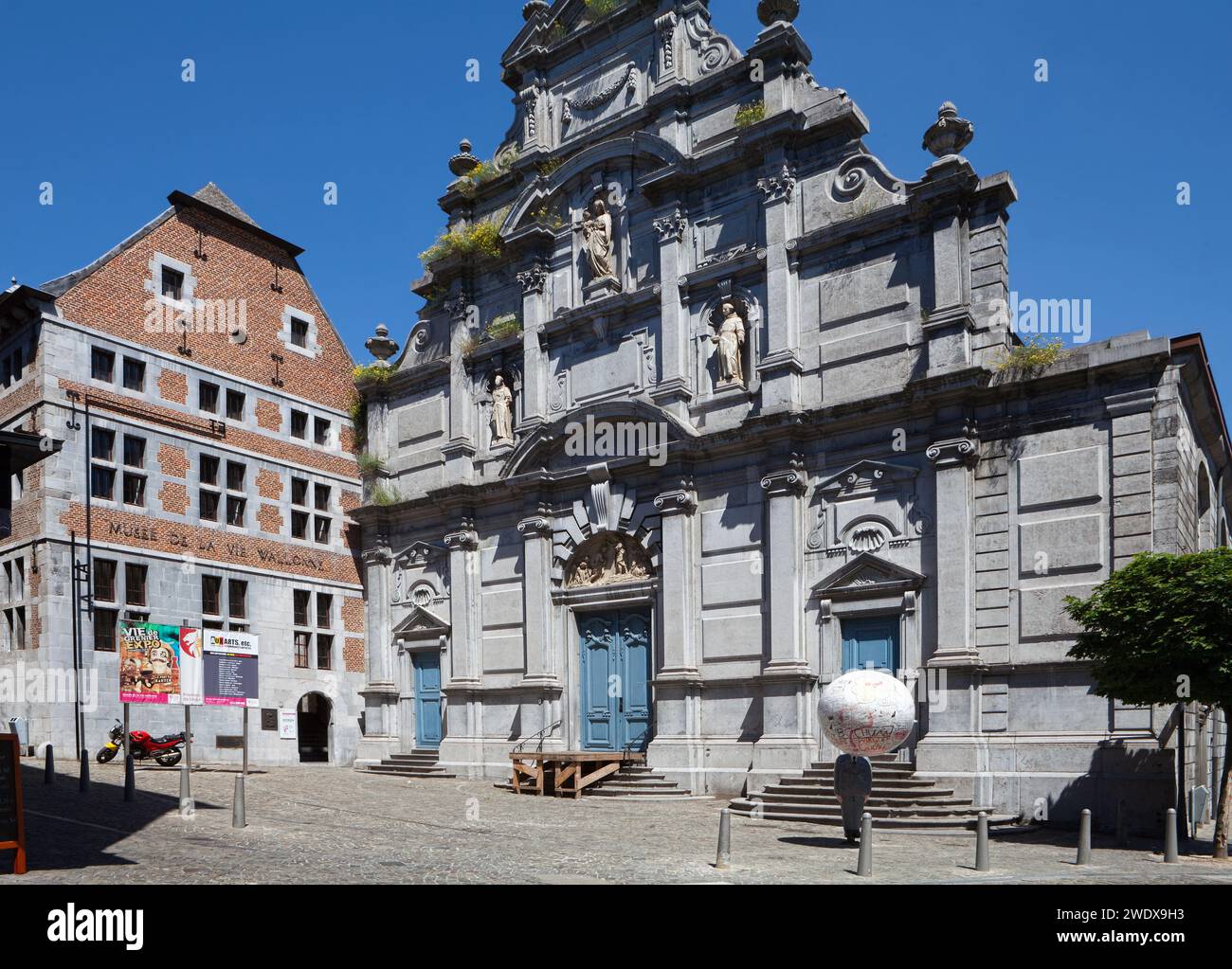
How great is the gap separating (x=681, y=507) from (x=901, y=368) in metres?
5.70

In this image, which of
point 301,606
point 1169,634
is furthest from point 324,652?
point 1169,634

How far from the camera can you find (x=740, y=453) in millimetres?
23859

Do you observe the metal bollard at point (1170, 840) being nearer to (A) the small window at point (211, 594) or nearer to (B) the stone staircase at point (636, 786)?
(B) the stone staircase at point (636, 786)

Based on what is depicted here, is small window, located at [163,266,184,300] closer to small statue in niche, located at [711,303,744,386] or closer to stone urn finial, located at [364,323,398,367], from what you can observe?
stone urn finial, located at [364,323,398,367]

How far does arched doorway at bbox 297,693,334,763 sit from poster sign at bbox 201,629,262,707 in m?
12.4

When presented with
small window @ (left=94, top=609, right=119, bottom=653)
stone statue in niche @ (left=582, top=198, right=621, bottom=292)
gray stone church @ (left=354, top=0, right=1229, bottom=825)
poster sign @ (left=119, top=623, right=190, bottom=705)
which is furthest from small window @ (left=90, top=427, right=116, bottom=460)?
stone statue in niche @ (left=582, top=198, right=621, bottom=292)

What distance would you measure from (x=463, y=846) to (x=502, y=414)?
625 inches

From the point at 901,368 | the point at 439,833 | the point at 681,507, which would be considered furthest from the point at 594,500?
the point at 439,833

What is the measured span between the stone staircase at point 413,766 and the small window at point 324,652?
→ 435 centimetres

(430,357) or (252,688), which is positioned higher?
(430,357)

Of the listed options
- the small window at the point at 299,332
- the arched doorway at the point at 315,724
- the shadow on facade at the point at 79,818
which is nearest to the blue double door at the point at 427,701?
the arched doorway at the point at 315,724

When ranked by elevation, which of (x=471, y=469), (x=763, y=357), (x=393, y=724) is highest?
(x=763, y=357)
